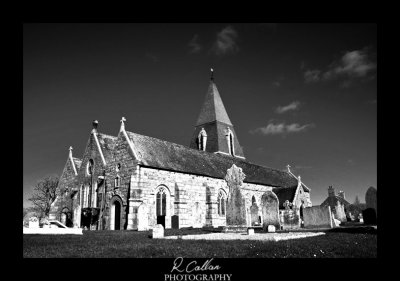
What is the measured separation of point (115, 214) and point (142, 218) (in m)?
4.46

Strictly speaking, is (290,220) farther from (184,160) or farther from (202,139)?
(202,139)

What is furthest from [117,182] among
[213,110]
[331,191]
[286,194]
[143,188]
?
[331,191]

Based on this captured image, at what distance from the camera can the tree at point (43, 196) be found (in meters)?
45.0

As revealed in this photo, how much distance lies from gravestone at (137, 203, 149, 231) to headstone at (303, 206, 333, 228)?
499 inches

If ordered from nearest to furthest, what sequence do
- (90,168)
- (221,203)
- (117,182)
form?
(117,182) < (90,168) < (221,203)

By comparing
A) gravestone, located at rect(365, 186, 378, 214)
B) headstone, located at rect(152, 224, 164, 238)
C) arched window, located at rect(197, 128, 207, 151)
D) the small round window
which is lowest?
headstone, located at rect(152, 224, 164, 238)

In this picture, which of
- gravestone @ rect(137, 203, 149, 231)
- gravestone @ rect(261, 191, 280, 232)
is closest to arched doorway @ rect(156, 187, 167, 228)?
gravestone @ rect(137, 203, 149, 231)

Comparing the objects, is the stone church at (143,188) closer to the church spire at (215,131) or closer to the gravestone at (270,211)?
the gravestone at (270,211)

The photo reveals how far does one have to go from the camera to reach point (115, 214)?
2578 centimetres

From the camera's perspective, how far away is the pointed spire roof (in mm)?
44750

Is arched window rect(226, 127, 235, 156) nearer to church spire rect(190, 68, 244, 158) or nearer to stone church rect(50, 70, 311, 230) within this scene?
church spire rect(190, 68, 244, 158)

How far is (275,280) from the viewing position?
17.8 feet
